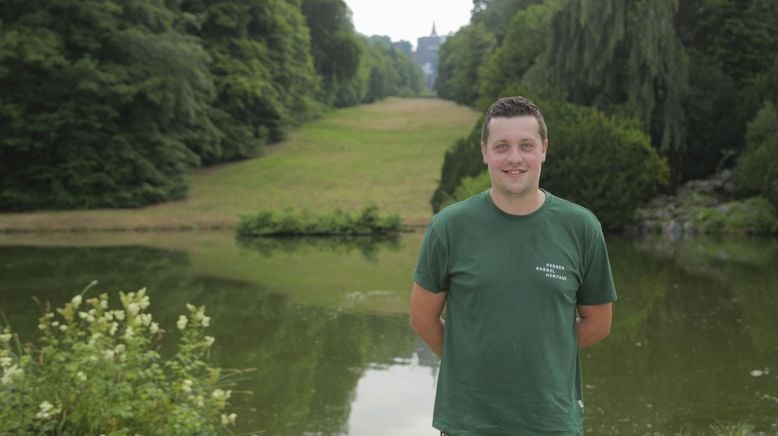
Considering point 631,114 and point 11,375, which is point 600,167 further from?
point 11,375

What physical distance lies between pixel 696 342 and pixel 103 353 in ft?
23.5

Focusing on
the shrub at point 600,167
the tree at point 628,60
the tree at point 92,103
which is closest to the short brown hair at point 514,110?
the shrub at point 600,167

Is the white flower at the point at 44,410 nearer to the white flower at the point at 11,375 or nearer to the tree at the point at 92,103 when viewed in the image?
the white flower at the point at 11,375

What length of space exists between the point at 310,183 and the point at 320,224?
9.36 metres

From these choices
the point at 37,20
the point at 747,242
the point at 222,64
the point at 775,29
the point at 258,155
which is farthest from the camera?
the point at 258,155

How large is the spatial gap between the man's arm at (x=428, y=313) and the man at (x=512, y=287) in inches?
3.3

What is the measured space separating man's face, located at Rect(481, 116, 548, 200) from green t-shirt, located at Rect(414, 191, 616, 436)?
3.3 inches

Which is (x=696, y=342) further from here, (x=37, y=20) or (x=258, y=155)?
(x=258, y=155)

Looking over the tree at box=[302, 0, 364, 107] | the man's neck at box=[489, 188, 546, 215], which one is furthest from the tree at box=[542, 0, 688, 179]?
the tree at box=[302, 0, 364, 107]

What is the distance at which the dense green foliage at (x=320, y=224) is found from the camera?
24.6m

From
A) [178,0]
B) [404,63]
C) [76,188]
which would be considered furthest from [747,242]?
[404,63]

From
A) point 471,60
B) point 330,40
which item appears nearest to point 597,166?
point 330,40

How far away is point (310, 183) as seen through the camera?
34.0m

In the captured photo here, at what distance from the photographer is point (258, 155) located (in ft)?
131
